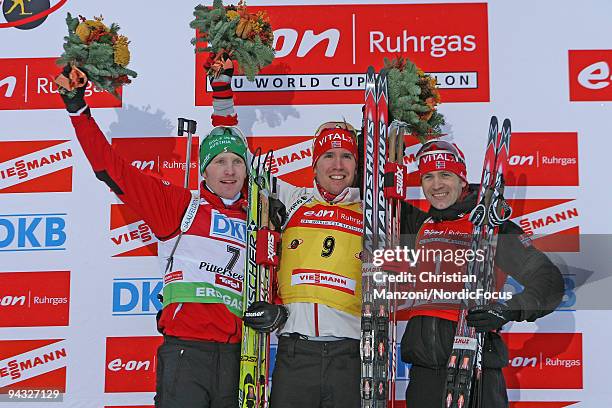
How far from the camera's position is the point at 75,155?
4.09m

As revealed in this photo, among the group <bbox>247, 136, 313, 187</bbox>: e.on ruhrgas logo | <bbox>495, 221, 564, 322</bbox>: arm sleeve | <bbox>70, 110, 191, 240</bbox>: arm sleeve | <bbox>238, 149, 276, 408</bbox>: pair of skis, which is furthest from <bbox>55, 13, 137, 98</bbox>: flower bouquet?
<bbox>495, 221, 564, 322</bbox>: arm sleeve

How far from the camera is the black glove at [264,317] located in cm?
300

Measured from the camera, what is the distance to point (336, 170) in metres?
3.29

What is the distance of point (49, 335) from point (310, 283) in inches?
68.4

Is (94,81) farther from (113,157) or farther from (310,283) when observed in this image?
(310,283)

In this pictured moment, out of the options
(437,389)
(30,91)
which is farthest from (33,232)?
(437,389)

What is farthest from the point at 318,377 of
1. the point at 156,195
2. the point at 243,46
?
the point at 243,46

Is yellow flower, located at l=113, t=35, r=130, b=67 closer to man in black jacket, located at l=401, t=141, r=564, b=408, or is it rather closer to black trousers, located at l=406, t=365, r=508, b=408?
man in black jacket, located at l=401, t=141, r=564, b=408

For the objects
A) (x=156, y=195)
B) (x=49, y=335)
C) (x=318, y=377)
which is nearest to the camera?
(x=318, y=377)

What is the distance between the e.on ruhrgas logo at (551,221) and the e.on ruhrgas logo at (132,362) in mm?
2165

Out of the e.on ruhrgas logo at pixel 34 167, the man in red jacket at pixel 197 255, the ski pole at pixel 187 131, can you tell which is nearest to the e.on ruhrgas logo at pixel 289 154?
the ski pole at pixel 187 131

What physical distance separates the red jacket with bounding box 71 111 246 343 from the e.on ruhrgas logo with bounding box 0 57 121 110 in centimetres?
→ 95

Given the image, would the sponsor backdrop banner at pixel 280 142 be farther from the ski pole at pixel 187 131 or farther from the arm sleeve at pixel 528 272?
the arm sleeve at pixel 528 272

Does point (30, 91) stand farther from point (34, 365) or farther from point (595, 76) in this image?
point (595, 76)
